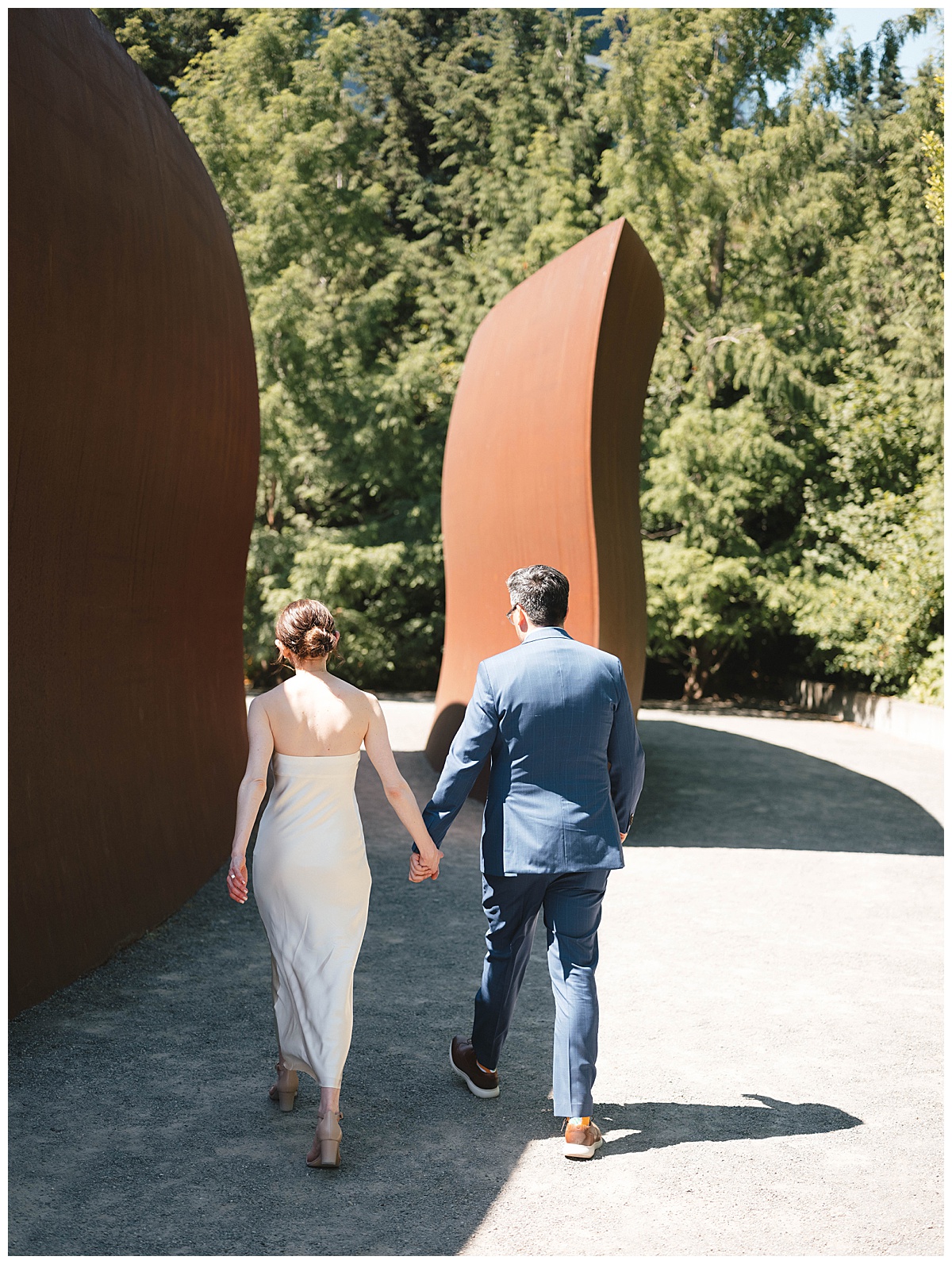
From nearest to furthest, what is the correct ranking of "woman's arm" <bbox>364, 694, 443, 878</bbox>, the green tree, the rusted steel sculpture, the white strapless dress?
1. the white strapless dress
2. "woman's arm" <bbox>364, 694, 443, 878</bbox>
3. the rusted steel sculpture
4. the green tree

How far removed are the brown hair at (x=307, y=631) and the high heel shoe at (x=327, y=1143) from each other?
4.50ft

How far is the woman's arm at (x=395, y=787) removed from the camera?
129 inches

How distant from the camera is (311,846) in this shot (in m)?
3.16

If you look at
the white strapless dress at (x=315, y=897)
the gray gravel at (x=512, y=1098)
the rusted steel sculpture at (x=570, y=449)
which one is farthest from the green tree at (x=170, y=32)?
the white strapless dress at (x=315, y=897)

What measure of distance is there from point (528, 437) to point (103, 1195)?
20.7ft

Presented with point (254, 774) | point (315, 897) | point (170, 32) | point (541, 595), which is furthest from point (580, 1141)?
point (170, 32)

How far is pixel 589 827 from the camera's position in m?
3.29

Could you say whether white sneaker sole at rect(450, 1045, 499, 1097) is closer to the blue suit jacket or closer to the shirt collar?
the blue suit jacket

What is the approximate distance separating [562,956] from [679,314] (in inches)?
647

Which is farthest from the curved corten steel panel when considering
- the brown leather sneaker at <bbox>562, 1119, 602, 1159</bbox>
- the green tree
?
the green tree

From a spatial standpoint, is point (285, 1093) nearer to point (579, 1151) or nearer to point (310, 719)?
point (579, 1151)

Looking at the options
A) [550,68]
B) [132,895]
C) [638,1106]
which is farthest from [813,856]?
[550,68]

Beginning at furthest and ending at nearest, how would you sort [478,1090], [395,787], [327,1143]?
[478,1090], [395,787], [327,1143]

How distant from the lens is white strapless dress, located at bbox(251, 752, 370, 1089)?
10.3 feet
